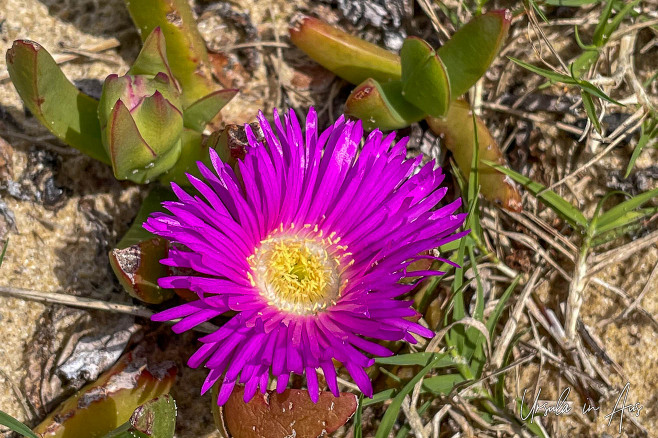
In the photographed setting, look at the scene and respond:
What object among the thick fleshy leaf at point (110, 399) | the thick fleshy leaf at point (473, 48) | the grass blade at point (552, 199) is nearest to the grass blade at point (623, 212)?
the grass blade at point (552, 199)

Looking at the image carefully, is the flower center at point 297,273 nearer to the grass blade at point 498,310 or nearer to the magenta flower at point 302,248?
the magenta flower at point 302,248

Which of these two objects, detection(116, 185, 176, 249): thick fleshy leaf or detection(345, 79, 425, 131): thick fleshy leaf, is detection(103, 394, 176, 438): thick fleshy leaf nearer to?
detection(116, 185, 176, 249): thick fleshy leaf

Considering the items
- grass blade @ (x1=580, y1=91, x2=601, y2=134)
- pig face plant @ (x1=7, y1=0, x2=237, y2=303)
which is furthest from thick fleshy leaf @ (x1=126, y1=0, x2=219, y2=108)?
grass blade @ (x1=580, y1=91, x2=601, y2=134)

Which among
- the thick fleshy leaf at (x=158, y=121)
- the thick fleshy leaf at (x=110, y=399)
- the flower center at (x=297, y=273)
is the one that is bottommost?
the thick fleshy leaf at (x=110, y=399)

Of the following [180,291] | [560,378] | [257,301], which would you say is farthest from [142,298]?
[560,378]

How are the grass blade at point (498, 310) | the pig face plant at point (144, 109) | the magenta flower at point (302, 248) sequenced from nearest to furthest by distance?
the magenta flower at point (302, 248), the pig face plant at point (144, 109), the grass blade at point (498, 310)

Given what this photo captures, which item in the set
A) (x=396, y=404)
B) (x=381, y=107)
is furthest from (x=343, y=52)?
(x=396, y=404)
